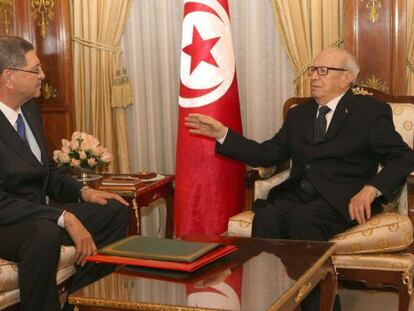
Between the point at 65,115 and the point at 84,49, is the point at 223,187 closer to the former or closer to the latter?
the point at 65,115

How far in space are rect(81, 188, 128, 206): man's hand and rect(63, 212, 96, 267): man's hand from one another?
351 millimetres

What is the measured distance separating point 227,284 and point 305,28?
2626mm

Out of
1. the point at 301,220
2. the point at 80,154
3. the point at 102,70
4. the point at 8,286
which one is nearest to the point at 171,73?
the point at 102,70

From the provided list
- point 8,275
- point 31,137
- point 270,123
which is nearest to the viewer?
point 8,275

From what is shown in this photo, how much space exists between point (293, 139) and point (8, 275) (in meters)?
1.72

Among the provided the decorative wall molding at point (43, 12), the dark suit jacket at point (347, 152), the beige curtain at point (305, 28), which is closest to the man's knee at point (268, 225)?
the dark suit jacket at point (347, 152)

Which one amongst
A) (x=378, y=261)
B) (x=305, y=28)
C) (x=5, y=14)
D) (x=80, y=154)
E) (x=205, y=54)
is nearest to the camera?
(x=378, y=261)

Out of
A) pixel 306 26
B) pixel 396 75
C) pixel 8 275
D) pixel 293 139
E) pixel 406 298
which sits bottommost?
pixel 406 298

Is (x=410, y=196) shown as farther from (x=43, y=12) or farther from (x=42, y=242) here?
(x=43, y=12)

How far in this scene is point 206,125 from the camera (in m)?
3.55

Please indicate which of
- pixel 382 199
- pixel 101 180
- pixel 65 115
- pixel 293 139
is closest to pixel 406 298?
pixel 382 199

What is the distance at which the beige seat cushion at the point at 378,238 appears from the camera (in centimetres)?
308

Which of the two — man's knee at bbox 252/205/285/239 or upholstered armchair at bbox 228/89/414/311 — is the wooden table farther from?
upholstered armchair at bbox 228/89/414/311

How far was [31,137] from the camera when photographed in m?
3.22
